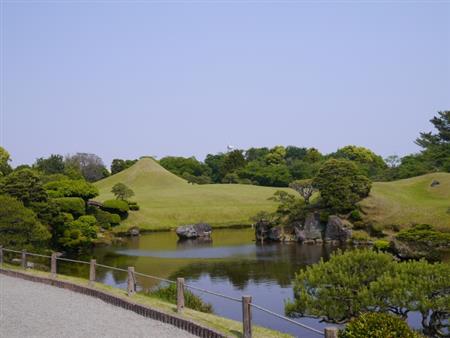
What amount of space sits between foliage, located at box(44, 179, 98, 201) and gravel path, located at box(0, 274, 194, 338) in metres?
49.0

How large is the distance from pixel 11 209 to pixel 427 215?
41439mm

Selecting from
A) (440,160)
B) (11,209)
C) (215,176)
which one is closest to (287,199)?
(440,160)

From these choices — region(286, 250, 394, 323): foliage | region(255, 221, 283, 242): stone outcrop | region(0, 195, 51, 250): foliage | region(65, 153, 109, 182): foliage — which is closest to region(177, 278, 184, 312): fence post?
region(286, 250, 394, 323): foliage

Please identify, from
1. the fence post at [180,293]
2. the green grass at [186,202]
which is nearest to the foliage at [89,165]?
the green grass at [186,202]

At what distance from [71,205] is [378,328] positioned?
180ft

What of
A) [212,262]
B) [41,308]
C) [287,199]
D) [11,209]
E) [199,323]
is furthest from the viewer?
[287,199]

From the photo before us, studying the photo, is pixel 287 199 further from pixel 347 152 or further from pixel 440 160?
pixel 347 152

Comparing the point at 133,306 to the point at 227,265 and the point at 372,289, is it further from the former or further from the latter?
the point at 227,265

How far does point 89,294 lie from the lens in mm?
20641

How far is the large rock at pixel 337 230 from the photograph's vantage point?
58.6 meters

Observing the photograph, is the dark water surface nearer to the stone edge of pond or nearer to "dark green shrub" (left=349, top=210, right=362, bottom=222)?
"dark green shrub" (left=349, top=210, right=362, bottom=222)

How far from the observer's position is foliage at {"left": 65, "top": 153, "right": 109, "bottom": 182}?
144m

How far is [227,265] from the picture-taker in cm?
4331

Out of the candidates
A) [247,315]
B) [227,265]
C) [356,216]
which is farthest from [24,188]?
[247,315]
